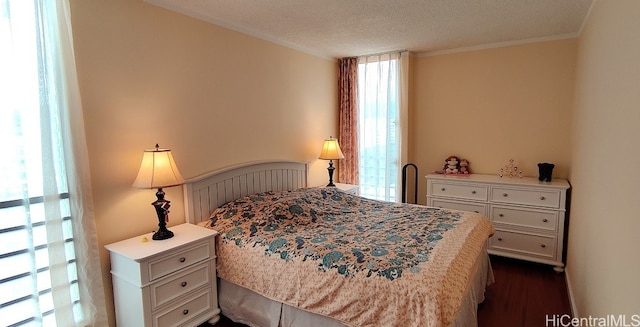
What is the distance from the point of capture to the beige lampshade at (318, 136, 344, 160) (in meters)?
4.08

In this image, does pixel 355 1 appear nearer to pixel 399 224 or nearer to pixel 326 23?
pixel 326 23

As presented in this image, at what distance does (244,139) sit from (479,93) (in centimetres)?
281

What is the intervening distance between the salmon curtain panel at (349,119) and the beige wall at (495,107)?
2.45 feet

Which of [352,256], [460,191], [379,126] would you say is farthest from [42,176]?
[460,191]

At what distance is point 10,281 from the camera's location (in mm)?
1842

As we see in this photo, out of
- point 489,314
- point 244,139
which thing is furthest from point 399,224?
point 244,139

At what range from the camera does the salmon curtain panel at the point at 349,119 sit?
14.8 feet

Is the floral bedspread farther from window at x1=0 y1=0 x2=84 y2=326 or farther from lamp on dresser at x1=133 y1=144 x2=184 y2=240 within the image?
window at x1=0 y1=0 x2=84 y2=326

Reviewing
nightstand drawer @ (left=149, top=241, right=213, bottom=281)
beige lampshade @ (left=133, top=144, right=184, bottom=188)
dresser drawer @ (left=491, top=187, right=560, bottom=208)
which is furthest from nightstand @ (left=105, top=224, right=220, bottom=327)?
dresser drawer @ (left=491, top=187, right=560, bottom=208)

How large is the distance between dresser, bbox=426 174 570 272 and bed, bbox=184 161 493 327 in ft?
2.80

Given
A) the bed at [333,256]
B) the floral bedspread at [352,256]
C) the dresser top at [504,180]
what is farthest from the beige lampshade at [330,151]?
the dresser top at [504,180]

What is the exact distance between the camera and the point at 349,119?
4.55 meters
